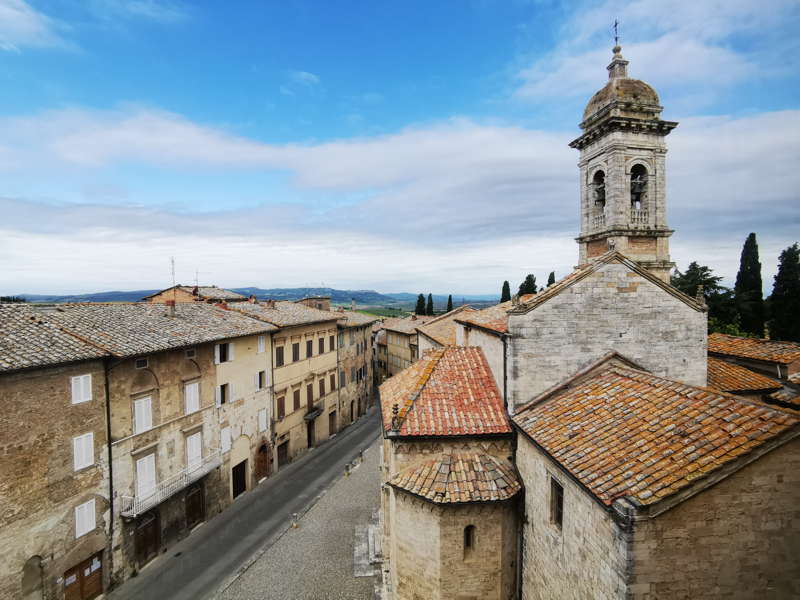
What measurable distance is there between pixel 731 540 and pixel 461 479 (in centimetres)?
624

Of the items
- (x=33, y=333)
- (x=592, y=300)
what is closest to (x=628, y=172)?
(x=592, y=300)

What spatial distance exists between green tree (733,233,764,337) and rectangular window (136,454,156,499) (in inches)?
2206

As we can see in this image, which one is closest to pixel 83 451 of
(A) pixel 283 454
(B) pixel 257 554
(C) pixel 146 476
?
(C) pixel 146 476

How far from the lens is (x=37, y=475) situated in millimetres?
14039

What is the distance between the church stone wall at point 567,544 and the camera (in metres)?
7.93

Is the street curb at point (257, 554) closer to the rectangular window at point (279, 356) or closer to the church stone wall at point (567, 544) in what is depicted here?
the rectangular window at point (279, 356)

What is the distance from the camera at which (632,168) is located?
18219 mm

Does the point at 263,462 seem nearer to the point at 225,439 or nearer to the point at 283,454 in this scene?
the point at 283,454

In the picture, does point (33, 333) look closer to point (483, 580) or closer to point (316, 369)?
point (483, 580)

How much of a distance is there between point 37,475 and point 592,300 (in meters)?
19.6

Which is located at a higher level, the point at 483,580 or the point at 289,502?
the point at 483,580

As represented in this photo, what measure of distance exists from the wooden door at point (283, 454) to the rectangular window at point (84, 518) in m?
13.6

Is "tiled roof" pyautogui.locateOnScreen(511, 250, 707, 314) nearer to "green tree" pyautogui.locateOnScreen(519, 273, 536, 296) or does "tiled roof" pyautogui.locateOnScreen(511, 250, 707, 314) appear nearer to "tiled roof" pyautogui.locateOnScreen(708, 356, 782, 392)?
"tiled roof" pyautogui.locateOnScreen(708, 356, 782, 392)

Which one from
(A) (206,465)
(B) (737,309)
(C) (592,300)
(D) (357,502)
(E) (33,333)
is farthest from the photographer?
(B) (737,309)
